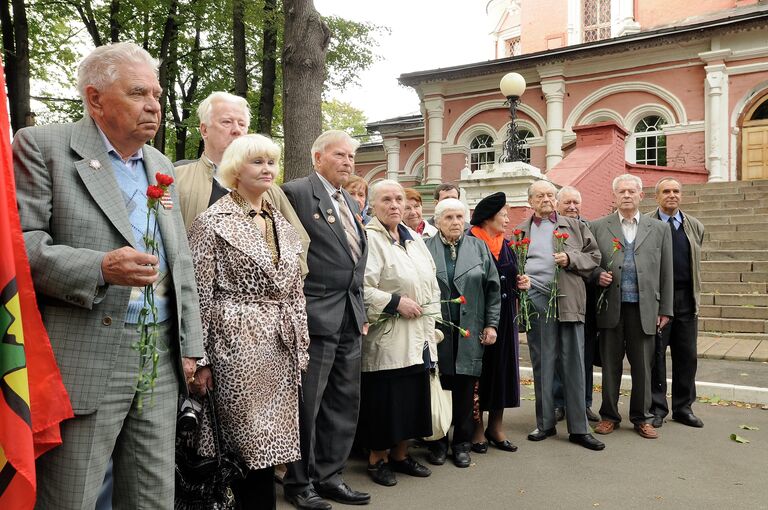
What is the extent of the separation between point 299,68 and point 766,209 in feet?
35.3

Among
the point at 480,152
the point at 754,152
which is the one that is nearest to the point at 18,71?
the point at 480,152

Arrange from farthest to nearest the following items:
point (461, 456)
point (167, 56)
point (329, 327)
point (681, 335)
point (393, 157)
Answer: point (393, 157) → point (167, 56) → point (681, 335) → point (461, 456) → point (329, 327)

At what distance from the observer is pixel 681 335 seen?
6.22 metres

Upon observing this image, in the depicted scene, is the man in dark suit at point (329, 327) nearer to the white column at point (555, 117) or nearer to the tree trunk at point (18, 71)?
the tree trunk at point (18, 71)

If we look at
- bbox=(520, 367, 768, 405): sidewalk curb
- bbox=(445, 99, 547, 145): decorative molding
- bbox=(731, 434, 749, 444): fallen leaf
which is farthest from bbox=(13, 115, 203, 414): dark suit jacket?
bbox=(445, 99, 547, 145): decorative molding

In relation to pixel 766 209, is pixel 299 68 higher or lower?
higher

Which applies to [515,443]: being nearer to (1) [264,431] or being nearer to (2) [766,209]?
(1) [264,431]

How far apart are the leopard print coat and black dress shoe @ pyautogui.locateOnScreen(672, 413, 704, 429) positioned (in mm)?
4258

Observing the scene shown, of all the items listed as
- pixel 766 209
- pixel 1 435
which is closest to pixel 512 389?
pixel 1 435

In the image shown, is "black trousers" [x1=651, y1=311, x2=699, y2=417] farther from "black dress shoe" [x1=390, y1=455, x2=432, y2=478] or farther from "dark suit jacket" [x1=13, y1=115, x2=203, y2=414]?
"dark suit jacket" [x1=13, y1=115, x2=203, y2=414]

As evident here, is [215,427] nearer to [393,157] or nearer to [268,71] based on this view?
[268,71]

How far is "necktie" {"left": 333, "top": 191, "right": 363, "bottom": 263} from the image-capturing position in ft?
14.3

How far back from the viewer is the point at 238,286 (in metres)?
3.33

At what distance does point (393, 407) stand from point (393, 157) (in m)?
23.5
